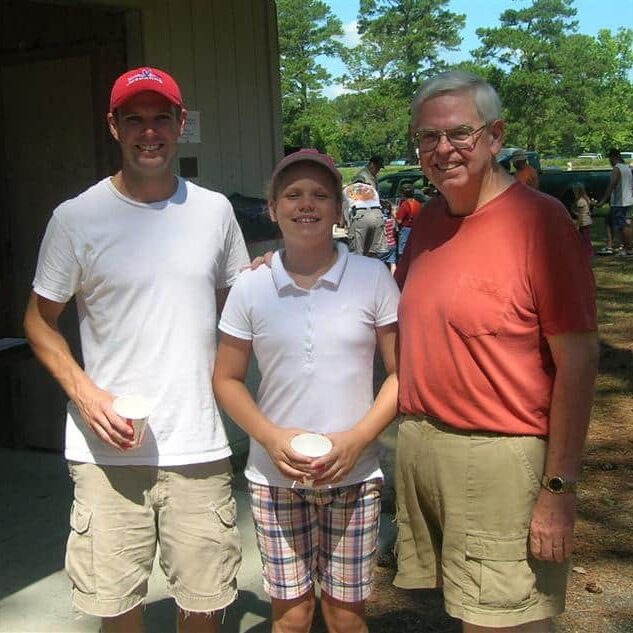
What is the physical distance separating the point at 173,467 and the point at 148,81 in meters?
1.06

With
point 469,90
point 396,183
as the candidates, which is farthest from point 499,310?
point 396,183

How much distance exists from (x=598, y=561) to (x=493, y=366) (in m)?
2.06

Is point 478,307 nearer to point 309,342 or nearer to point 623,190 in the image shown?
point 309,342

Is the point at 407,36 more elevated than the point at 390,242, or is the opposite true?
the point at 407,36

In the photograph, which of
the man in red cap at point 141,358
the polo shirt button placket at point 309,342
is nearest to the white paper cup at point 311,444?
the polo shirt button placket at point 309,342

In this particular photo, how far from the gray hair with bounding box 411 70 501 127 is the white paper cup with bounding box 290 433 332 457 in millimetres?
820

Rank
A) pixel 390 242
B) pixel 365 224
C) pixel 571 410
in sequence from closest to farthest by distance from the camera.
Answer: pixel 571 410 < pixel 365 224 < pixel 390 242

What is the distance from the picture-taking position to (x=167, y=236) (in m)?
2.40

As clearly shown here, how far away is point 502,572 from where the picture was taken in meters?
2.14

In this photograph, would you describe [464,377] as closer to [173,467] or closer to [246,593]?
[173,467]

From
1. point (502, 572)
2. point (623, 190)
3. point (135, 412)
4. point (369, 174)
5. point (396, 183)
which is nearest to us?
point (502, 572)

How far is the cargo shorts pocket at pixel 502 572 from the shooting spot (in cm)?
213

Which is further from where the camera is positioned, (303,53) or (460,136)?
(303,53)

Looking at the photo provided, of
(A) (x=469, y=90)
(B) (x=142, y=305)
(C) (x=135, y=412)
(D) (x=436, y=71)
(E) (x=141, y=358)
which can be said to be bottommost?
(C) (x=135, y=412)
